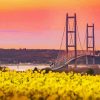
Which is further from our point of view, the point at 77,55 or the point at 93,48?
the point at 93,48

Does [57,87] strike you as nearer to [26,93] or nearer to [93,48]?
A: [26,93]

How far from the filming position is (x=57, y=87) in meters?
8.42

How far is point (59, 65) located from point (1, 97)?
1499 inches

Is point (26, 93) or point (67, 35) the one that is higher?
point (67, 35)

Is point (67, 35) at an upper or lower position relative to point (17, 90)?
upper

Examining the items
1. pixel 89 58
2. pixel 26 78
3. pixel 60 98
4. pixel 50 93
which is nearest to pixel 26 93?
pixel 50 93

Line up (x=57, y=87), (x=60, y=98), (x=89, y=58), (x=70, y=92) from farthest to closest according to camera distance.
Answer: (x=89, y=58) < (x=57, y=87) < (x=70, y=92) < (x=60, y=98)

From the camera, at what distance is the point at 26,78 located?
1202cm

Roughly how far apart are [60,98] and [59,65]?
3829cm

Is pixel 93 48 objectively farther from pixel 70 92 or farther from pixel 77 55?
pixel 70 92

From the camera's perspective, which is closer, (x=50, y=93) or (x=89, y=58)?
(x=50, y=93)

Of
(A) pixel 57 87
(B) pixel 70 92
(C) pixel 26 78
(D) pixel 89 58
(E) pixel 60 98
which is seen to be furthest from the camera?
(D) pixel 89 58

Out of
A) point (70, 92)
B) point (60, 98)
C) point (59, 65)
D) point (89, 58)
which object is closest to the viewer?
point (60, 98)

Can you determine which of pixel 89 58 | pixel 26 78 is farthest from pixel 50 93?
pixel 89 58
